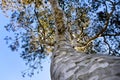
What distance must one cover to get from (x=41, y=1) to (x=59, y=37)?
19.2 ft

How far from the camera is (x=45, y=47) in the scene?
1022 cm

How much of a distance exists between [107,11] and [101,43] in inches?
49.1

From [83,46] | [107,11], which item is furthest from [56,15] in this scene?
[107,11]

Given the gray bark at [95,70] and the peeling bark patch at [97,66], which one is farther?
the peeling bark patch at [97,66]

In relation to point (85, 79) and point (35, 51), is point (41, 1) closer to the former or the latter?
point (35, 51)

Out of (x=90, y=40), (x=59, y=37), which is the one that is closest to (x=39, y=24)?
(x=90, y=40)

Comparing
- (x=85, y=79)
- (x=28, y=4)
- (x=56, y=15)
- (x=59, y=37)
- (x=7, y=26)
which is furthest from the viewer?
(x=7, y=26)

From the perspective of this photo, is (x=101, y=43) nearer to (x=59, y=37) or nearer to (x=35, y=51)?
(x=35, y=51)

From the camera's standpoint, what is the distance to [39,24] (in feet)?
32.6

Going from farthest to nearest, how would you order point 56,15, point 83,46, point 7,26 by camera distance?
1. point 7,26
2. point 83,46
3. point 56,15

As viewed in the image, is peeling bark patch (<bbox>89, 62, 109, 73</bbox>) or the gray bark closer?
the gray bark

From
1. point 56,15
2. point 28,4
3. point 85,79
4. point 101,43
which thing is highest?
point 28,4

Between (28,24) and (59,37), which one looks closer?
(59,37)

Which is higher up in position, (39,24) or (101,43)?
(39,24)
